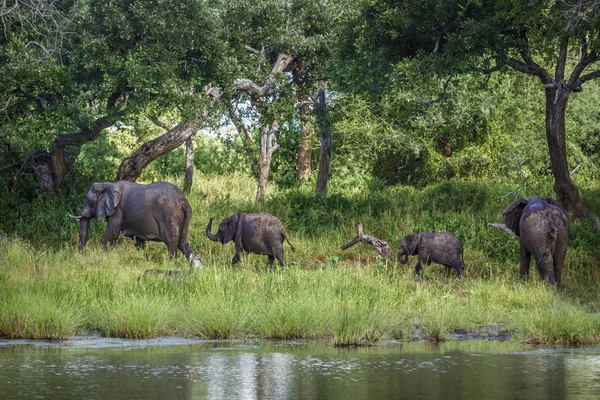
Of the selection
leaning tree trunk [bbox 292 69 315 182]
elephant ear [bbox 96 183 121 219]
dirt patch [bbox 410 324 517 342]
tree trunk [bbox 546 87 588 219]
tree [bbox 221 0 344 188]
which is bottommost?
dirt patch [bbox 410 324 517 342]

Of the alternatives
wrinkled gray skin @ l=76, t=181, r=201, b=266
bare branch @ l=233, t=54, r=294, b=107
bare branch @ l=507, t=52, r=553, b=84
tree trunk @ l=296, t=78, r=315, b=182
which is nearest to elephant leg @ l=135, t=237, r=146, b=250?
wrinkled gray skin @ l=76, t=181, r=201, b=266

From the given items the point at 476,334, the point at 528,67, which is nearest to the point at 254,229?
the point at 476,334

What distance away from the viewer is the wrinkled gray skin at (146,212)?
19.0 m

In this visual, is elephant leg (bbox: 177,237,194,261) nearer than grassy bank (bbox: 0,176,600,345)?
No

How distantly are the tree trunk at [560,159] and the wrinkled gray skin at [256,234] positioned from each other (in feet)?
24.7

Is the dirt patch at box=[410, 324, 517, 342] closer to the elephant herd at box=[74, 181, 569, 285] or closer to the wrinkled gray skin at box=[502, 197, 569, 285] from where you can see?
the elephant herd at box=[74, 181, 569, 285]

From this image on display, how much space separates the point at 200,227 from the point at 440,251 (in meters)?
7.15

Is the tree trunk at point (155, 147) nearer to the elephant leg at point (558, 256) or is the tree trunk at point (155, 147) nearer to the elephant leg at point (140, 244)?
the elephant leg at point (140, 244)

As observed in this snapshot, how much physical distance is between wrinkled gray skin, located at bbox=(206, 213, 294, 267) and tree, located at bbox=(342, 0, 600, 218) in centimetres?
612

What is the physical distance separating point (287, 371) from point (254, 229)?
345 inches

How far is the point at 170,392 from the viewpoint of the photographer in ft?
26.4

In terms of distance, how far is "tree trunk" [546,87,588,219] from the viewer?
22078 mm

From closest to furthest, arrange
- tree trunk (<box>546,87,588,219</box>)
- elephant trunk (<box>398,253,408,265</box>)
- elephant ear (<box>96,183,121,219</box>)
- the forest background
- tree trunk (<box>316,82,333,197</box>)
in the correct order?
the forest background < elephant trunk (<box>398,253,408,265</box>) < elephant ear (<box>96,183,121,219</box>) < tree trunk (<box>546,87,588,219</box>) < tree trunk (<box>316,82,333,197</box>)

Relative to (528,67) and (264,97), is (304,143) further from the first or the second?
(528,67)
